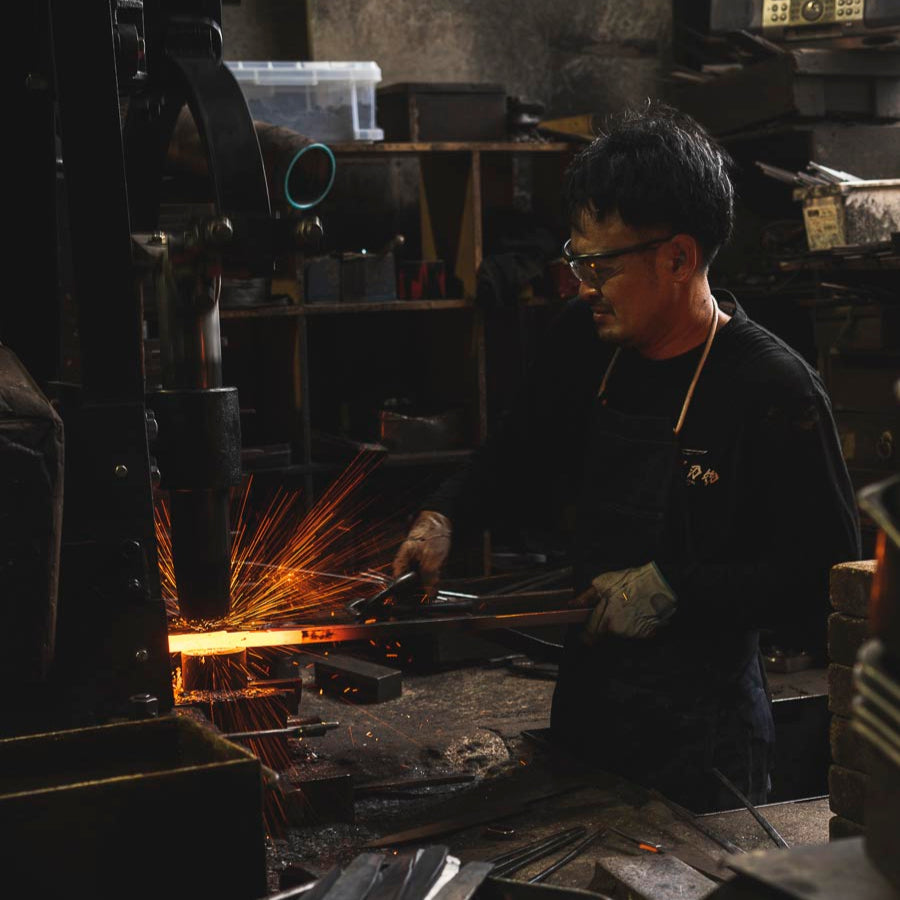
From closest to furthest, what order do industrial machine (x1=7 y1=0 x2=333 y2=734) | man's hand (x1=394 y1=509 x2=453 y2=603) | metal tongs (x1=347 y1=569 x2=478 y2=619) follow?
industrial machine (x1=7 y1=0 x2=333 y2=734), metal tongs (x1=347 y1=569 x2=478 y2=619), man's hand (x1=394 y1=509 x2=453 y2=603)

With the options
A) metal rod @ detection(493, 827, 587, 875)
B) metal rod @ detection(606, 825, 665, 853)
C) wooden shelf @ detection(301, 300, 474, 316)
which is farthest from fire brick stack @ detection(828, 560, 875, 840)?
wooden shelf @ detection(301, 300, 474, 316)

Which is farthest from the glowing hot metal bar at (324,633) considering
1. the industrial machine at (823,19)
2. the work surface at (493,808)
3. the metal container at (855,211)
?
the industrial machine at (823,19)

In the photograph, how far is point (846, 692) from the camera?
191 centimetres

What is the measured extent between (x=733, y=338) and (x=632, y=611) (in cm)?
61

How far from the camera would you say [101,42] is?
1.62 meters

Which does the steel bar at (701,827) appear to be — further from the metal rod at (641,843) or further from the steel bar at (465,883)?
the steel bar at (465,883)

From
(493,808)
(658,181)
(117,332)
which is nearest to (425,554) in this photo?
(493,808)

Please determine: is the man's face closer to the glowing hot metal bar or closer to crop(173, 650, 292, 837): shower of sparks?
the glowing hot metal bar

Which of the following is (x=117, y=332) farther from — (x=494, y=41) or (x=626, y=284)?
(x=494, y=41)

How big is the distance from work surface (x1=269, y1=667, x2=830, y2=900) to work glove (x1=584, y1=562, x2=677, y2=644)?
28 cm

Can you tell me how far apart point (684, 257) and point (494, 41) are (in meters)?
3.91

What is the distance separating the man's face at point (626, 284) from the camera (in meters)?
2.52

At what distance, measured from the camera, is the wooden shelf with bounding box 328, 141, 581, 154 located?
5.16m

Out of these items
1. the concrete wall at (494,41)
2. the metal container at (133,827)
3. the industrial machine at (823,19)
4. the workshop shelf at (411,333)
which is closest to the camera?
the metal container at (133,827)
